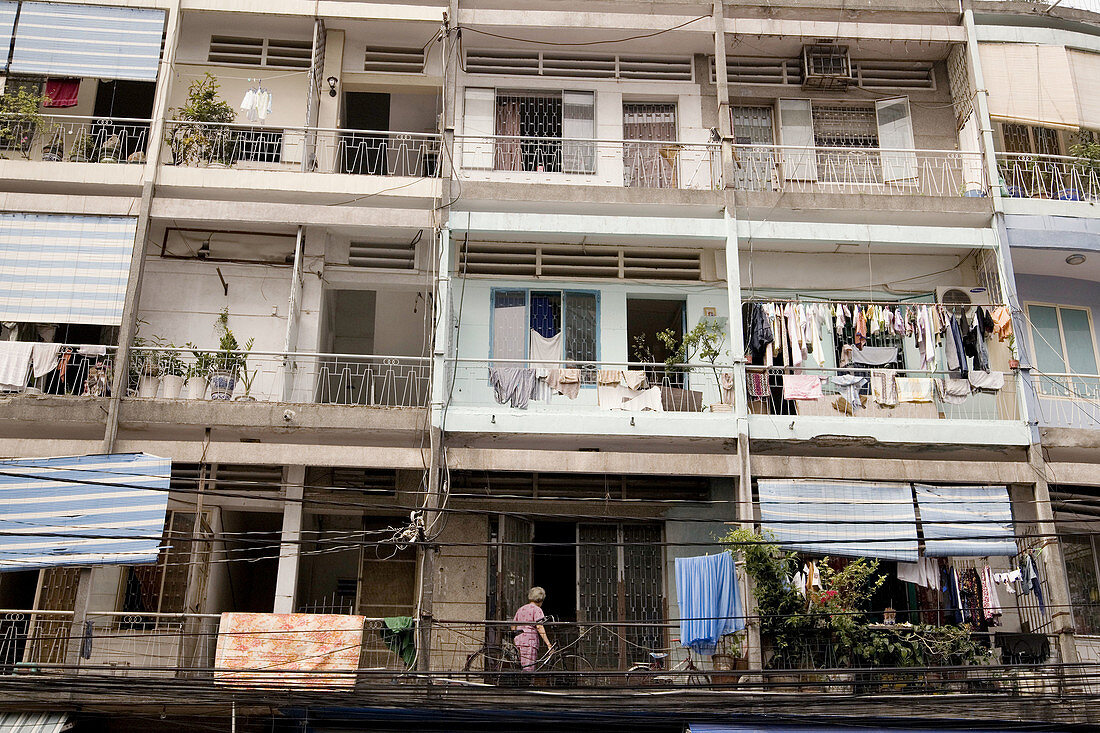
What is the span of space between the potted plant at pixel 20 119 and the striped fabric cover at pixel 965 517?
13557mm

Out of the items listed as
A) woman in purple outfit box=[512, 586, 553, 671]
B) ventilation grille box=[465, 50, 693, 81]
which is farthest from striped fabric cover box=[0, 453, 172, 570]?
ventilation grille box=[465, 50, 693, 81]

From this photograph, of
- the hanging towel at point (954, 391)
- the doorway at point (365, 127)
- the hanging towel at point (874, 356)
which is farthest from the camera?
the doorway at point (365, 127)

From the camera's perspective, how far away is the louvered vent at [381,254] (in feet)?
50.3

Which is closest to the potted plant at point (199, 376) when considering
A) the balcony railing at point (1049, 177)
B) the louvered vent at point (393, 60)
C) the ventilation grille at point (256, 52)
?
the ventilation grille at point (256, 52)

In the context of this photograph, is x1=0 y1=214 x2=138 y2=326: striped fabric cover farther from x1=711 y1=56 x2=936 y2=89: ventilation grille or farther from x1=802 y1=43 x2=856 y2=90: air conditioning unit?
x1=802 y1=43 x2=856 y2=90: air conditioning unit

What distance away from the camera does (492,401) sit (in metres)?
14.2

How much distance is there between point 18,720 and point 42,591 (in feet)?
6.70

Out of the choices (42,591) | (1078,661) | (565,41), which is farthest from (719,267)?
(42,591)

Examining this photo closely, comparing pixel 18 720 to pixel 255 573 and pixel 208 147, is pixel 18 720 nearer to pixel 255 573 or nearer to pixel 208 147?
pixel 255 573

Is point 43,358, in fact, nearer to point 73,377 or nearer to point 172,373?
point 73,377

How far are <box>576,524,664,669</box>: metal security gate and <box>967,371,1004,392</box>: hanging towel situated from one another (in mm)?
4859

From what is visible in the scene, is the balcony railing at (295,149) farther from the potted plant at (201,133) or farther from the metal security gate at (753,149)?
the metal security gate at (753,149)

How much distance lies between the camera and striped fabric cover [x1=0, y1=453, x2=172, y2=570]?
12.0 m

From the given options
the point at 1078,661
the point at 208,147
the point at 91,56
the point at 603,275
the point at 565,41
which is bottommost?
the point at 1078,661
